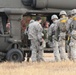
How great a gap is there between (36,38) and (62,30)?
96 cm

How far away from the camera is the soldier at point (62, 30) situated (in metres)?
14.4

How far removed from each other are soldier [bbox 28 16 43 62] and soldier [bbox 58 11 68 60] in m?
0.64

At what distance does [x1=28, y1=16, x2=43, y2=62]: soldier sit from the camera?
1482 centimetres

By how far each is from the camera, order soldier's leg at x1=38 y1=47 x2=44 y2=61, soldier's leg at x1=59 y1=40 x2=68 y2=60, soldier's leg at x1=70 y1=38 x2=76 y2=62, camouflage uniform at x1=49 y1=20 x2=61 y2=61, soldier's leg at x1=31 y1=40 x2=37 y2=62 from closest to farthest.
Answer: soldier's leg at x1=70 y1=38 x2=76 y2=62
soldier's leg at x1=59 y1=40 x2=68 y2=60
camouflage uniform at x1=49 y1=20 x2=61 y2=61
soldier's leg at x1=31 y1=40 x2=37 y2=62
soldier's leg at x1=38 y1=47 x2=44 y2=61

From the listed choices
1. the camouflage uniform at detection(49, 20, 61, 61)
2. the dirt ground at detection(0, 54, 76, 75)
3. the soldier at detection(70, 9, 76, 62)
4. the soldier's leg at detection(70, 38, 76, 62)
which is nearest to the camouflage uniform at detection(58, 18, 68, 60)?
the camouflage uniform at detection(49, 20, 61, 61)

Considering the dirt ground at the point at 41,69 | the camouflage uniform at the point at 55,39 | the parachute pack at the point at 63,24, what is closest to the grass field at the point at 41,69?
the dirt ground at the point at 41,69

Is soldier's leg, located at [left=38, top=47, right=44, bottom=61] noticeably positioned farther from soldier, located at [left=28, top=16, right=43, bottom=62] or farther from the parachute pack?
the parachute pack

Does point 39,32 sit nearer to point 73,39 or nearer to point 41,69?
point 73,39

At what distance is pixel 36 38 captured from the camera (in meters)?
15.0

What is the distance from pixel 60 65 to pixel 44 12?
2776 mm

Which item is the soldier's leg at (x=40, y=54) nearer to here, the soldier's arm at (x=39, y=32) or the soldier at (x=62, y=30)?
the soldier's arm at (x=39, y=32)

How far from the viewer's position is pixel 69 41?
48.4ft

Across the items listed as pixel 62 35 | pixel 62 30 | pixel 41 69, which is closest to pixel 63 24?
pixel 62 30

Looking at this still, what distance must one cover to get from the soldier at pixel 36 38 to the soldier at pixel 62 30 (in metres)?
0.64
